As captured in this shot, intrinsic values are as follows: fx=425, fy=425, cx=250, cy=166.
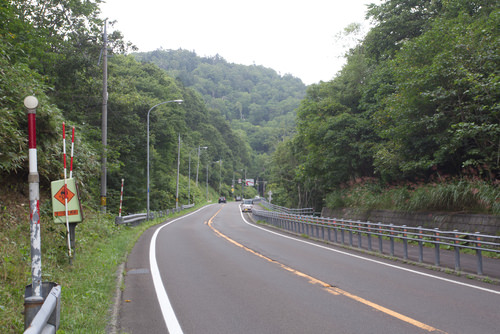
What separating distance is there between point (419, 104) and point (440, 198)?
14.6ft

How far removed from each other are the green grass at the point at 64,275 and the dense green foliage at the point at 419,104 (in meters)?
12.5

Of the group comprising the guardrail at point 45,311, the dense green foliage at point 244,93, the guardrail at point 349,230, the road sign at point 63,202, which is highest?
the dense green foliage at point 244,93

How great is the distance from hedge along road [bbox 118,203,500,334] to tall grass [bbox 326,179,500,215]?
5.11 meters

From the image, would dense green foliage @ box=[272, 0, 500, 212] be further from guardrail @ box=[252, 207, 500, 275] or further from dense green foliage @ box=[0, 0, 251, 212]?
dense green foliage @ box=[0, 0, 251, 212]

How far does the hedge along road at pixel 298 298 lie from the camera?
18.9ft

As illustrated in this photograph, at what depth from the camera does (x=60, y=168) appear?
12.9 m

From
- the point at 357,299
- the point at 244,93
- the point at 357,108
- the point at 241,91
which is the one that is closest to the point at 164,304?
the point at 357,299

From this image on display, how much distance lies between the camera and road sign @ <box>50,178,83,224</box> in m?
9.18

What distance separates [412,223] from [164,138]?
2886 cm

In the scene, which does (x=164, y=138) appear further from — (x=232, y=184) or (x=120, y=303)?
(x=232, y=184)

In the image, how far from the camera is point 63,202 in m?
9.30

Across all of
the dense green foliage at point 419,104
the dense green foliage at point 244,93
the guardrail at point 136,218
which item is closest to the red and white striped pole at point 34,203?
the dense green foliage at point 419,104

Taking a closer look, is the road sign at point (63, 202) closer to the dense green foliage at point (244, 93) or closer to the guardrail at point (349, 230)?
the guardrail at point (349, 230)

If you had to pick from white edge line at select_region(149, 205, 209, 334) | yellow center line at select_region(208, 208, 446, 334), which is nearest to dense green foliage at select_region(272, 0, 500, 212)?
yellow center line at select_region(208, 208, 446, 334)
